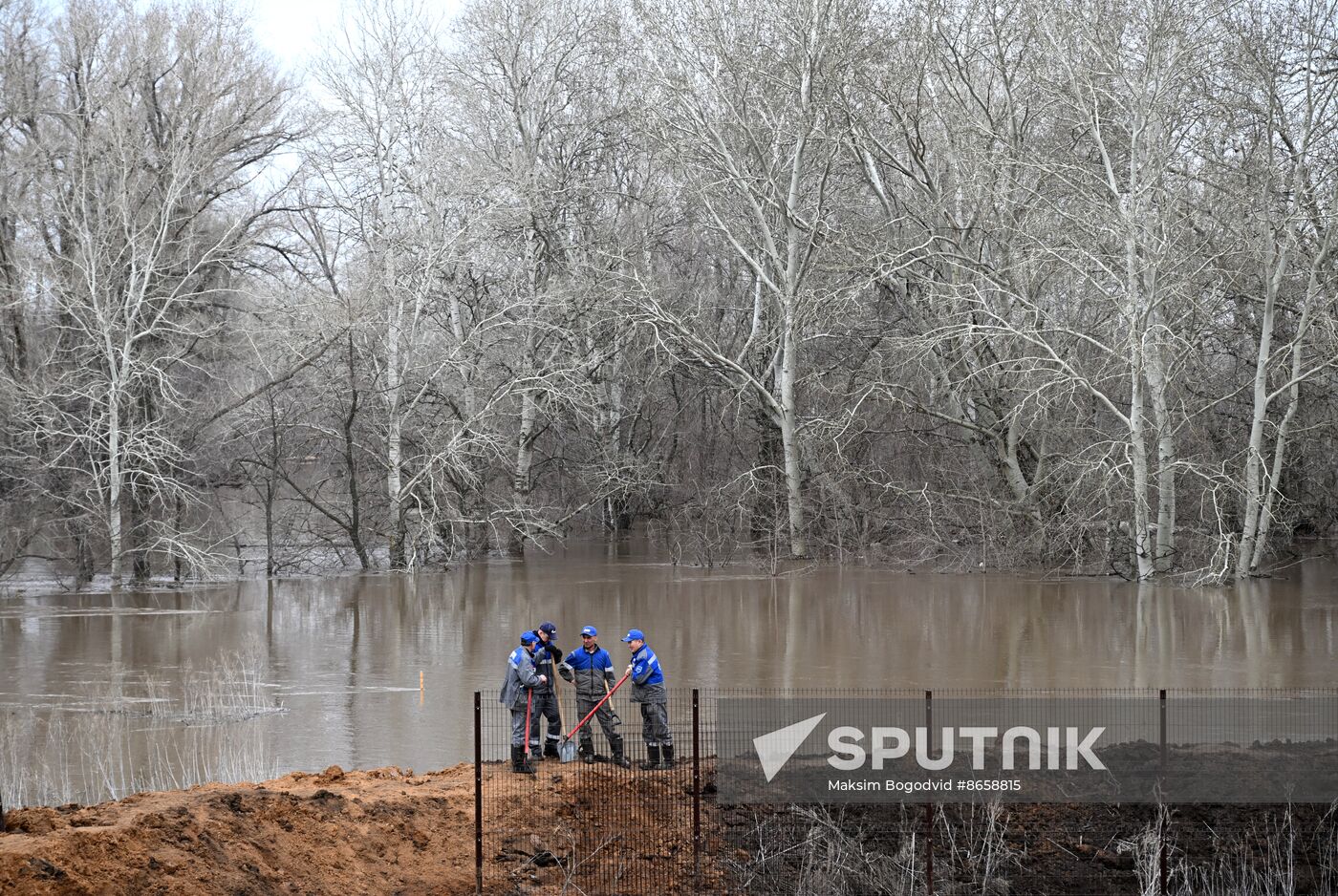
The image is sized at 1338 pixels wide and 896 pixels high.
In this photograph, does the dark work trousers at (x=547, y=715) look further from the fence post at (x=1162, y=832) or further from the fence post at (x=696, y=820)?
the fence post at (x=1162, y=832)

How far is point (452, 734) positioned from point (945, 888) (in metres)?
7.11

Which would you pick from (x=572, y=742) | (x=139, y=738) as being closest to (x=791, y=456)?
(x=139, y=738)

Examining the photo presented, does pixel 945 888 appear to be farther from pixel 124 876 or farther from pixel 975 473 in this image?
pixel 975 473

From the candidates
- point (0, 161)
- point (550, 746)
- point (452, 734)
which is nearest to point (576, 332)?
point (0, 161)

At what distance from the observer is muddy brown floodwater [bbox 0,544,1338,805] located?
18.1 m

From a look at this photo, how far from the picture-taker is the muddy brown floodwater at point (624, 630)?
59.4ft

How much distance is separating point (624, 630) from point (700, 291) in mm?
20568

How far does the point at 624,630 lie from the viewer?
23875 millimetres

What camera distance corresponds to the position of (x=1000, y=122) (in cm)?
3350

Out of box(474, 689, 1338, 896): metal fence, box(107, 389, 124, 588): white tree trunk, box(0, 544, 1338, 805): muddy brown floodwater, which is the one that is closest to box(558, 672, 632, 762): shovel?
box(474, 689, 1338, 896): metal fence

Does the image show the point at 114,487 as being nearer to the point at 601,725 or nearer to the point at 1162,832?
the point at 601,725

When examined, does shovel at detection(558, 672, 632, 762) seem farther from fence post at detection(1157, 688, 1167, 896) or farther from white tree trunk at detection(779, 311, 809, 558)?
white tree trunk at detection(779, 311, 809, 558)

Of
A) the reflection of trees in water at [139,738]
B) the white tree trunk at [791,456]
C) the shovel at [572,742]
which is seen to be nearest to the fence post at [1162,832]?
the shovel at [572,742]

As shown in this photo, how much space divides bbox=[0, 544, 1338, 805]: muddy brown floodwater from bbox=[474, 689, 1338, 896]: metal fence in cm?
341
